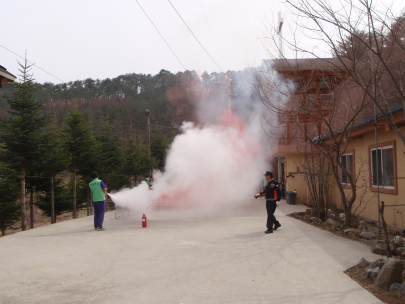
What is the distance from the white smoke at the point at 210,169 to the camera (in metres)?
16.0

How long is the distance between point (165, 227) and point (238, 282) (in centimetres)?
524

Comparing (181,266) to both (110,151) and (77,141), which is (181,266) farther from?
(110,151)

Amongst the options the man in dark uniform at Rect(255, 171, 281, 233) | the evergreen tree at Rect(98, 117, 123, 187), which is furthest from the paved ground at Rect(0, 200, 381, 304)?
the evergreen tree at Rect(98, 117, 123, 187)

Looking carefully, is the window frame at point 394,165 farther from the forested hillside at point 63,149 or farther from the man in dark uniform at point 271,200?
the forested hillside at point 63,149

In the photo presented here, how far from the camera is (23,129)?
44.8 ft

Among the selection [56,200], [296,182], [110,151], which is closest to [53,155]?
[110,151]

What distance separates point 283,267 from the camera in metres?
5.39

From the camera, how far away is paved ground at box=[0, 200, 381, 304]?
421cm

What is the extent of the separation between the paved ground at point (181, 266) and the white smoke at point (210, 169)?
16.9 ft

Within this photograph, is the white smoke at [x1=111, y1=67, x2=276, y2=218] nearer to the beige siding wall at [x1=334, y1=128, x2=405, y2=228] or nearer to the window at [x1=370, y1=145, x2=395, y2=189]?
the beige siding wall at [x1=334, y1=128, x2=405, y2=228]

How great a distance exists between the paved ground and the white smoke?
5156mm

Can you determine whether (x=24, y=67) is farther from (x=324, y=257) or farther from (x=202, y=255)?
(x=324, y=257)

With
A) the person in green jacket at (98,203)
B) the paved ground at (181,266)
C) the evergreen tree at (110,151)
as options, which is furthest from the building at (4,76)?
the evergreen tree at (110,151)

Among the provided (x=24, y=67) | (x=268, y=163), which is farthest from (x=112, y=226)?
(x=268, y=163)
